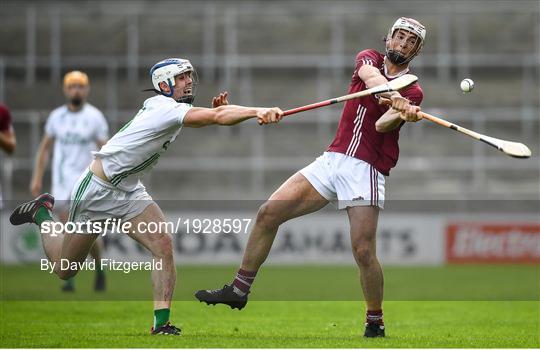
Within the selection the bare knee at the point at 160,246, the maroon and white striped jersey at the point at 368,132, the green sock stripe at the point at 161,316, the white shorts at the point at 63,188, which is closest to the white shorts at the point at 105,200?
the bare knee at the point at 160,246

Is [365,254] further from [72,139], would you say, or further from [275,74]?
[275,74]

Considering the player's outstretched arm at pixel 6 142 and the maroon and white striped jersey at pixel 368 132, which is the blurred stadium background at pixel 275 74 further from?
the maroon and white striped jersey at pixel 368 132

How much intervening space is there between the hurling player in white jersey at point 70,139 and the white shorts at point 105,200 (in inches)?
211

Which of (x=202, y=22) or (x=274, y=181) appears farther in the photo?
(x=202, y=22)

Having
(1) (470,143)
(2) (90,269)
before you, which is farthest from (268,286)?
(1) (470,143)

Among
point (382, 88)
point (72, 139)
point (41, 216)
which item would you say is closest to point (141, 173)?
point (41, 216)

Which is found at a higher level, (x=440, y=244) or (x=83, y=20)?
(x=83, y=20)

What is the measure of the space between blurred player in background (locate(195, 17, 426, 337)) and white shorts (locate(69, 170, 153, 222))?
861 millimetres

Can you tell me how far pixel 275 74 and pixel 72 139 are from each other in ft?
39.5

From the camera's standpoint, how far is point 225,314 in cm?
1166

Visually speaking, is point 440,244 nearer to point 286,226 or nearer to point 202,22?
point 286,226

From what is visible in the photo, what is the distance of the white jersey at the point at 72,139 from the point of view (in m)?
14.6

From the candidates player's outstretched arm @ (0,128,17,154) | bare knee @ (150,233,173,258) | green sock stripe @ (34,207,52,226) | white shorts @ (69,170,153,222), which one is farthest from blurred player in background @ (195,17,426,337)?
player's outstretched arm @ (0,128,17,154)

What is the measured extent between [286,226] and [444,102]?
655 centimetres
